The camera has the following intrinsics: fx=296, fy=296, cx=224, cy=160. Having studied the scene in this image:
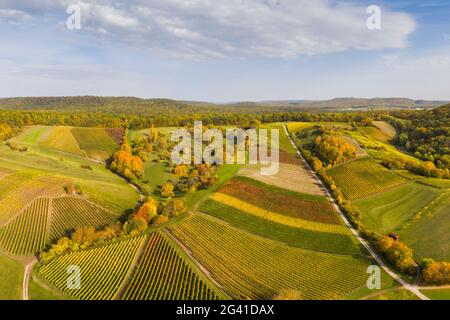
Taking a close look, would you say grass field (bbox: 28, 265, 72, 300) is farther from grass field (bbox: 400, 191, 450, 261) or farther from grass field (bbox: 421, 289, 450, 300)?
grass field (bbox: 400, 191, 450, 261)

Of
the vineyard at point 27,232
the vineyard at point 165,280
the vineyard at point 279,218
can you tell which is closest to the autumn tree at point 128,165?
the vineyard at point 27,232

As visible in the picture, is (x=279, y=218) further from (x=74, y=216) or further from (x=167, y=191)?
(x=74, y=216)

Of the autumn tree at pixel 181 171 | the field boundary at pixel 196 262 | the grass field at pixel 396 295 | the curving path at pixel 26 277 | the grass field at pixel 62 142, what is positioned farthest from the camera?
the grass field at pixel 62 142

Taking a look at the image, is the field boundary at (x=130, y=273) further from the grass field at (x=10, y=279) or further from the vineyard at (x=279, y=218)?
the vineyard at (x=279, y=218)

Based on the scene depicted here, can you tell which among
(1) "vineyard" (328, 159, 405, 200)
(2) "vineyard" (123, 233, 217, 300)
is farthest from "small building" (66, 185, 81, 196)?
(1) "vineyard" (328, 159, 405, 200)

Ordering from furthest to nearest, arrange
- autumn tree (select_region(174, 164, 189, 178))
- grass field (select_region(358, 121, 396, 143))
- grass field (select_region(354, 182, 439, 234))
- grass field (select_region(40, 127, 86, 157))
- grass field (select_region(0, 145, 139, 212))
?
1. grass field (select_region(358, 121, 396, 143))
2. grass field (select_region(40, 127, 86, 157))
3. autumn tree (select_region(174, 164, 189, 178))
4. grass field (select_region(0, 145, 139, 212))
5. grass field (select_region(354, 182, 439, 234))
